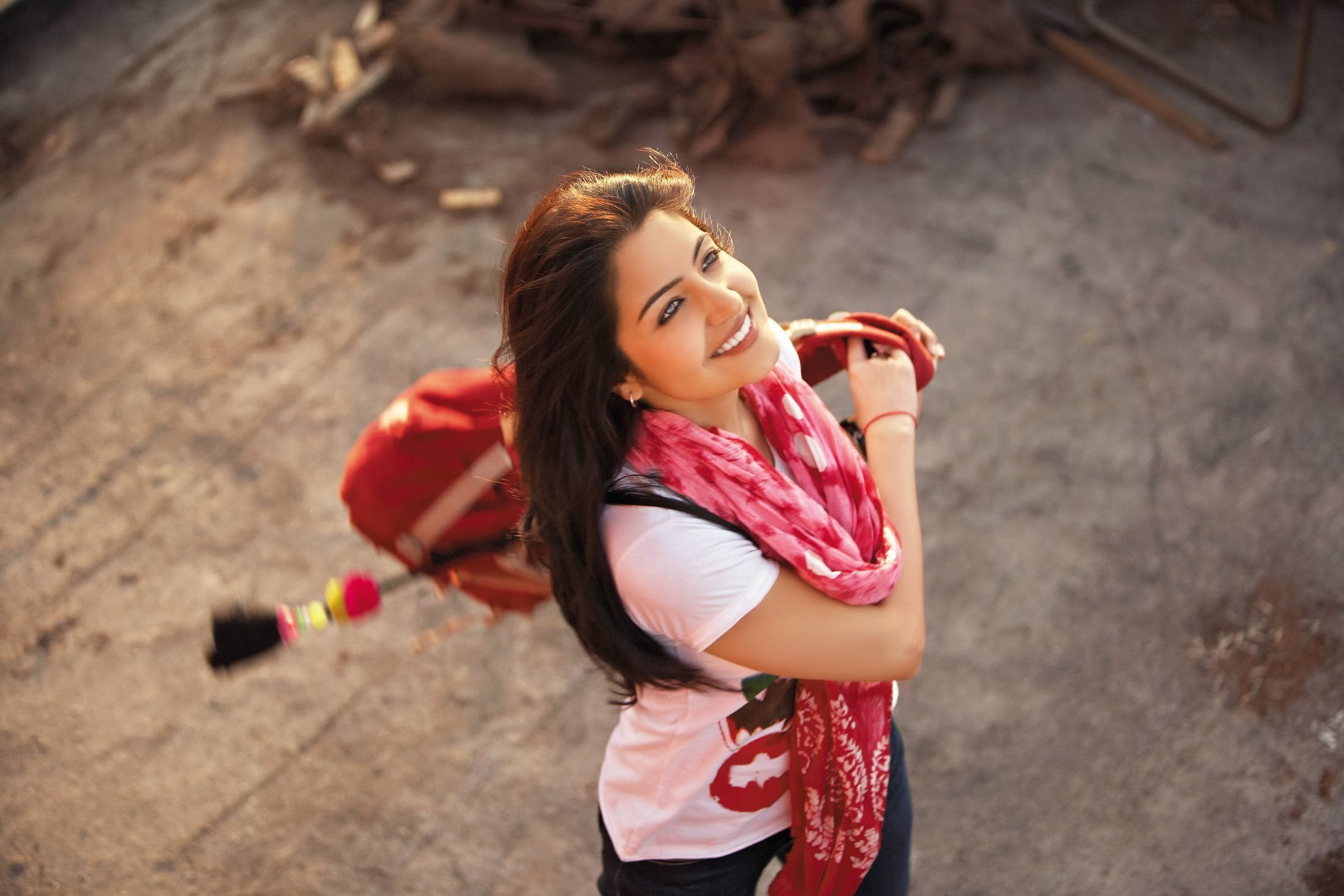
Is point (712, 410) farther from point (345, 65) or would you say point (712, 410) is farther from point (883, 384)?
point (345, 65)

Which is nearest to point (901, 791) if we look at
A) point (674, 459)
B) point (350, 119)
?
point (674, 459)

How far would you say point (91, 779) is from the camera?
3.24 metres

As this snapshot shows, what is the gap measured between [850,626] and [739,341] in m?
0.47

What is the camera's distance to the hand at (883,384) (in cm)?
186

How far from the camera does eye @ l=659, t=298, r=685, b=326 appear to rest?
1573 millimetres

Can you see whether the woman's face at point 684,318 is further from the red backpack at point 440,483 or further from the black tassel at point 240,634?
the black tassel at point 240,634

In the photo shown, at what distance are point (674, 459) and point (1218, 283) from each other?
10.5 feet

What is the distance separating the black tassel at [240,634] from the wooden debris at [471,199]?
10.1ft

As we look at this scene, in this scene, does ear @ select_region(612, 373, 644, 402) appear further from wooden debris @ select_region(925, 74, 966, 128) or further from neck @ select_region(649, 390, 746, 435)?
wooden debris @ select_region(925, 74, 966, 128)

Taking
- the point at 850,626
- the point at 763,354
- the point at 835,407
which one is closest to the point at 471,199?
the point at 835,407

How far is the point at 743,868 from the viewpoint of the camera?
193 cm

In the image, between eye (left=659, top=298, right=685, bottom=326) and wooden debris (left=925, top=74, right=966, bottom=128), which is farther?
wooden debris (left=925, top=74, right=966, bottom=128)

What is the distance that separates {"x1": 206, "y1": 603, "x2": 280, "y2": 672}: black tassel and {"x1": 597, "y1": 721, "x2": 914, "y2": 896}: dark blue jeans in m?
0.78

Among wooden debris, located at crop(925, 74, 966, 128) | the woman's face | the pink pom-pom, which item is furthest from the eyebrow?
wooden debris, located at crop(925, 74, 966, 128)
